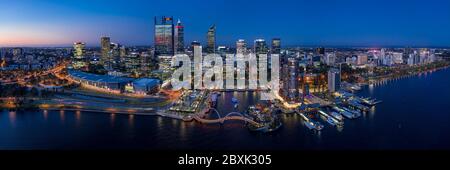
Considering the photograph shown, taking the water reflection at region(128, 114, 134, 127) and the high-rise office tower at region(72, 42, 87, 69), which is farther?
the high-rise office tower at region(72, 42, 87, 69)

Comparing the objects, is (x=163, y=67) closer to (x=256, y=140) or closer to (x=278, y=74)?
(x=278, y=74)

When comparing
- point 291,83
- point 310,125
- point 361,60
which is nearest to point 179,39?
point 361,60

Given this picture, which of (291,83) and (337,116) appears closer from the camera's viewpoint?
(337,116)

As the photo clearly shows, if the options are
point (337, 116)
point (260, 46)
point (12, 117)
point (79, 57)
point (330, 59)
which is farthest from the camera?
point (260, 46)

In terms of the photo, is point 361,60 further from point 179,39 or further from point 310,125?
point 310,125

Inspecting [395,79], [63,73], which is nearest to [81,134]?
[63,73]

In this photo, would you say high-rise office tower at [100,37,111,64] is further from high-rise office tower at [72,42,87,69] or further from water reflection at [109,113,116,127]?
water reflection at [109,113,116,127]

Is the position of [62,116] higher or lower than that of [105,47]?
lower

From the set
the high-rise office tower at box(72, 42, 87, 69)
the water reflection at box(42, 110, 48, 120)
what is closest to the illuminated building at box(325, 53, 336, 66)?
the high-rise office tower at box(72, 42, 87, 69)
